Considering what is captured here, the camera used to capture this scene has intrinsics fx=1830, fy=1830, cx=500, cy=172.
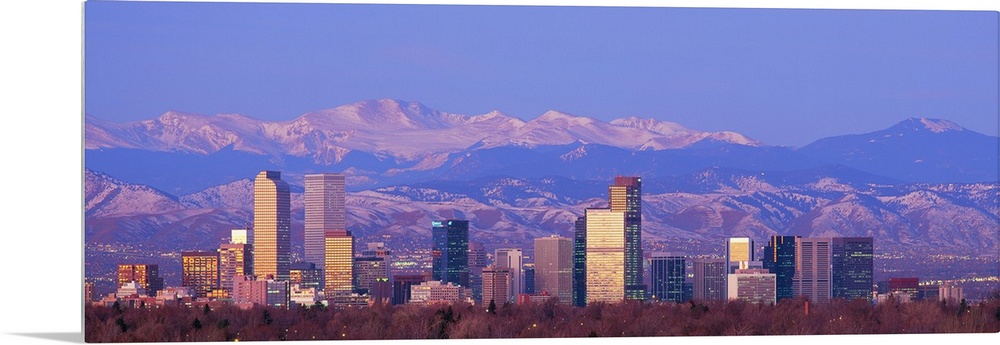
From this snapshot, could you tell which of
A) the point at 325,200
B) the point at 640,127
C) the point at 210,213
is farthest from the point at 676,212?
the point at 210,213

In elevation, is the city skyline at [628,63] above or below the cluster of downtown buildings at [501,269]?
above

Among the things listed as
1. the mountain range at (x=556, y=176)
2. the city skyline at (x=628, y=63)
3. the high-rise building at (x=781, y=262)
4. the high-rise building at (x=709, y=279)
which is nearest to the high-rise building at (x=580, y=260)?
the mountain range at (x=556, y=176)

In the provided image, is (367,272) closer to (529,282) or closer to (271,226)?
(271,226)

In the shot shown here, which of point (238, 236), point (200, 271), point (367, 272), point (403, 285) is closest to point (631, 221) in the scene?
point (403, 285)

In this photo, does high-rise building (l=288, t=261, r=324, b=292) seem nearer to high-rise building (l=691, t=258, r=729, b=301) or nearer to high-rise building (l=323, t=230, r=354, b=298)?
high-rise building (l=323, t=230, r=354, b=298)

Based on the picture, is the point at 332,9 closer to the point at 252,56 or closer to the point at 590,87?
the point at 252,56

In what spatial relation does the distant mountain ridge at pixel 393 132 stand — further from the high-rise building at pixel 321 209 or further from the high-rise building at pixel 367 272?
the high-rise building at pixel 367 272

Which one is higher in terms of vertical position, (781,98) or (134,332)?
(781,98)
